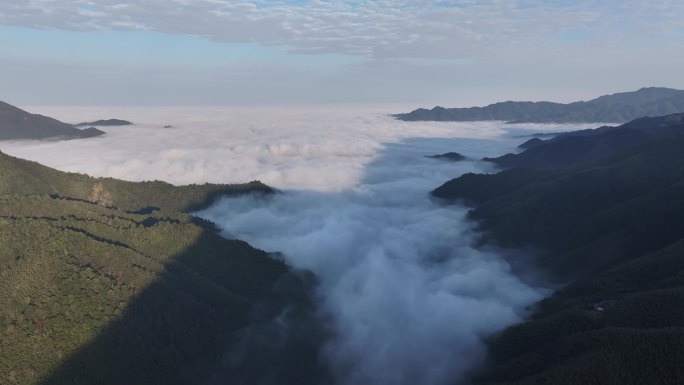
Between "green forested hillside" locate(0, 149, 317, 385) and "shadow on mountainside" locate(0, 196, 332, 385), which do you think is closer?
"green forested hillside" locate(0, 149, 317, 385)

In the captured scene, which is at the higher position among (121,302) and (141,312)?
(121,302)

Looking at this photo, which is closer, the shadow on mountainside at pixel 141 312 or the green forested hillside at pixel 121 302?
the green forested hillside at pixel 121 302

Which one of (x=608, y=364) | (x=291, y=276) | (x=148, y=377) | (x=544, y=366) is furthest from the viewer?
(x=291, y=276)

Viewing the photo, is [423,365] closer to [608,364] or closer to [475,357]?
[475,357]

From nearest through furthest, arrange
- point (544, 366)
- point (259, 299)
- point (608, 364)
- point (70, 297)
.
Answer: point (608, 364)
point (544, 366)
point (70, 297)
point (259, 299)

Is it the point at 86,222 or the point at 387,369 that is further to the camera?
the point at 86,222

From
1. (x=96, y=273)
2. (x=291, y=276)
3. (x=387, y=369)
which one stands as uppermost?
(x=96, y=273)

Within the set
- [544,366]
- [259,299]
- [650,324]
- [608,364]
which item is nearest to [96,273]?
[259,299]

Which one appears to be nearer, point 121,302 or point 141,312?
point 121,302
